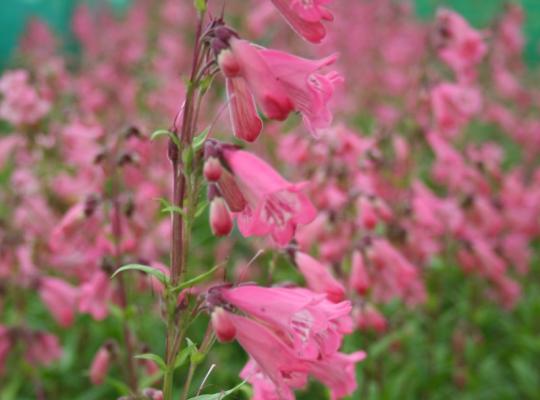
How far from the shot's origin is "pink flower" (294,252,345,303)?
85.2 inches

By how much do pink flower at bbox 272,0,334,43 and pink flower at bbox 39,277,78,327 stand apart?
8.32 ft

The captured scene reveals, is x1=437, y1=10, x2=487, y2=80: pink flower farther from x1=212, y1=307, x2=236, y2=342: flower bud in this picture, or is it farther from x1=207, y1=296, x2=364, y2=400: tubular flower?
x1=212, y1=307, x2=236, y2=342: flower bud

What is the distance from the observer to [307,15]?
1561mm

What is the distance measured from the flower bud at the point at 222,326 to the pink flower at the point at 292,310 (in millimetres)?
54

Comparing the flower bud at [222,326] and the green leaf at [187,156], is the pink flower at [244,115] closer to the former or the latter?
the green leaf at [187,156]

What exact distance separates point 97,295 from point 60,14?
1177 cm

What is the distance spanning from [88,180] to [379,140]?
1616mm

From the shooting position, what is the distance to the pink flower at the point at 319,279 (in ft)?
7.10

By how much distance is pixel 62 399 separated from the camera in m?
4.45

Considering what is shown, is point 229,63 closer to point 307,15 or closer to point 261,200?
point 307,15

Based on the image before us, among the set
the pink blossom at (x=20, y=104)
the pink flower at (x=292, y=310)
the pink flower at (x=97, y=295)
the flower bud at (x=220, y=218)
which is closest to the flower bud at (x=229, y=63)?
the flower bud at (x=220, y=218)

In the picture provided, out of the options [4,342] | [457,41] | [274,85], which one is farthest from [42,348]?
[457,41]

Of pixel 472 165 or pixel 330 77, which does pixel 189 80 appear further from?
pixel 472 165

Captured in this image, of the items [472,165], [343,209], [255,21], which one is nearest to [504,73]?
[255,21]
